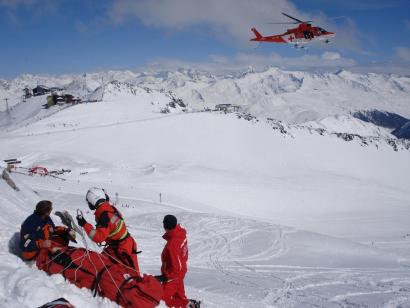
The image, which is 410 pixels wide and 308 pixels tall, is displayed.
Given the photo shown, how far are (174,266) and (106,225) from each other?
4.65ft

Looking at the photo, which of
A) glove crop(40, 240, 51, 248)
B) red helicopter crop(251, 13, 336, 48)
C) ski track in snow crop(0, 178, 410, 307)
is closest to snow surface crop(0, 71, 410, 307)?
ski track in snow crop(0, 178, 410, 307)

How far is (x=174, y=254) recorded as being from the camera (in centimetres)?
708

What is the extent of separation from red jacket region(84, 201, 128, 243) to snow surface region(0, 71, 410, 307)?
3.03ft

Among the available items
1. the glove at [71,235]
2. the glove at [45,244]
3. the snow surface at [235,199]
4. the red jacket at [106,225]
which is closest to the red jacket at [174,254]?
the red jacket at [106,225]

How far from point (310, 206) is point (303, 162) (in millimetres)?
12366

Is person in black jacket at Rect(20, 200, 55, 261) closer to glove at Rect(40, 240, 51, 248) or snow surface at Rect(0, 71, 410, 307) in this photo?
glove at Rect(40, 240, 51, 248)

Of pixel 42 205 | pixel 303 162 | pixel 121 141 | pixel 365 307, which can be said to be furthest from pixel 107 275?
pixel 303 162

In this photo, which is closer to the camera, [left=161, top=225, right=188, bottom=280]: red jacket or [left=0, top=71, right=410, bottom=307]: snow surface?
[left=161, top=225, right=188, bottom=280]: red jacket

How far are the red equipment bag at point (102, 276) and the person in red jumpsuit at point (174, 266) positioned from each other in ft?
1.91

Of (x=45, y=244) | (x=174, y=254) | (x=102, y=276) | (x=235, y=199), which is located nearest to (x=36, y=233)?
(x=45, y=244)

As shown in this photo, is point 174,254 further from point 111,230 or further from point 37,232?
point 37,232

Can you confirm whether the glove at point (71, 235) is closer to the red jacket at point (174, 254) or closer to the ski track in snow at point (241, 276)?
the ski track in snow at point (241, 276)

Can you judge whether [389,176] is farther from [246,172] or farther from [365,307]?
[365,307]

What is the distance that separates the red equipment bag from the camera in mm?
6258
